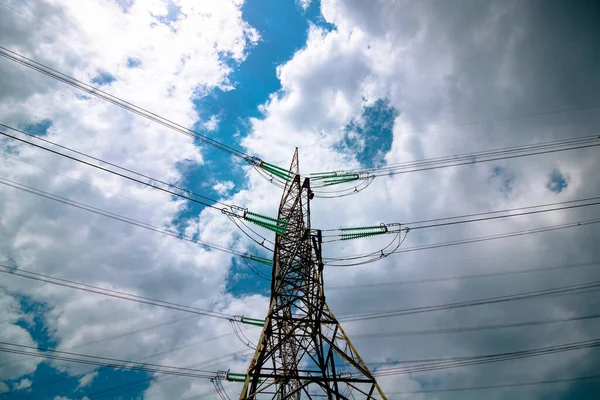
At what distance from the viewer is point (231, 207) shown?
1678 centimetres

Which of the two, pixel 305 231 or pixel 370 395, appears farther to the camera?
pixel 305 231

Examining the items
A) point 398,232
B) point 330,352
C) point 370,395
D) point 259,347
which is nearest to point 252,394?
point 259,347

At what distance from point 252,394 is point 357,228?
10309mm

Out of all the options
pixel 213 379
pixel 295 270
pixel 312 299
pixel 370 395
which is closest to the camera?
pixel 370 395

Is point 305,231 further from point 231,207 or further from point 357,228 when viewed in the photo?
point 231,207

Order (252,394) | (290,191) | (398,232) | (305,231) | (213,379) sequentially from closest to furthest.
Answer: (252,394)
(305,231)
(398,232)
(290,191)
(213,379)

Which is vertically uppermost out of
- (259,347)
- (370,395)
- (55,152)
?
(55,152)

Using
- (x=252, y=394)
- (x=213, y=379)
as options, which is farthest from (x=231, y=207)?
(x=213, y=379)

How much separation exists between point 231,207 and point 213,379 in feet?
51.5

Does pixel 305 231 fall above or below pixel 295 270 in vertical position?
above

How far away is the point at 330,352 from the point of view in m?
13.0

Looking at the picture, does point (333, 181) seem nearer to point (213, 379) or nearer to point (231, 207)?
point (231, 207)

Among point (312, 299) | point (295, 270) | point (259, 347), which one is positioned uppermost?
point (295, 270)

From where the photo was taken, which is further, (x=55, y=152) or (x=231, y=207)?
(x=231, y=207)
